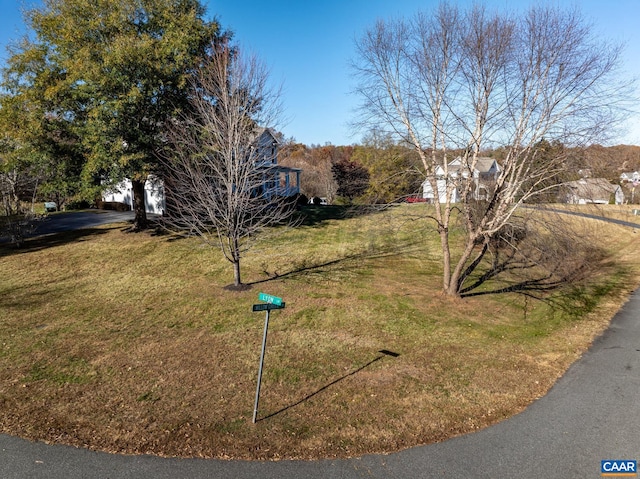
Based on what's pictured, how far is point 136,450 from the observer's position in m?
5.23

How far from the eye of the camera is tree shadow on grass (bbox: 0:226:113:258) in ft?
55.7

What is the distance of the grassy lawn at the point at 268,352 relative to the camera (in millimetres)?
5734

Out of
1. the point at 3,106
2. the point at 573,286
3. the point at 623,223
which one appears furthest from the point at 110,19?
the point at 623,223

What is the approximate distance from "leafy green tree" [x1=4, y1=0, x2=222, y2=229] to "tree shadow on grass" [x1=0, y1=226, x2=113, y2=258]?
373 cm

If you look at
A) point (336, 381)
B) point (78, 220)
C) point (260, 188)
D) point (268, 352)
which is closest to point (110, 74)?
point (260, 188)

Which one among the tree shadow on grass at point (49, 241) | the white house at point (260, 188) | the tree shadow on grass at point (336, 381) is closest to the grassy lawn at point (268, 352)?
the tree shadow on grass at point (336, 381)

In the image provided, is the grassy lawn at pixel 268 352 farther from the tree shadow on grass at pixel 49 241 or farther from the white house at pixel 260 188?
the white house at pixel 260 188

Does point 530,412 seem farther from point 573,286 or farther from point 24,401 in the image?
point 573,286

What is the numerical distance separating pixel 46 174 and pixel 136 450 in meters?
16.0

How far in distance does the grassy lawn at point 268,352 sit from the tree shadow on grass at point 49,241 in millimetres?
879

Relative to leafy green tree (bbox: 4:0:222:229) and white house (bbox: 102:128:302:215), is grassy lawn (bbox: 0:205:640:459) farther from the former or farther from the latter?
leafy green tree (bbox: 4:0:222:229)

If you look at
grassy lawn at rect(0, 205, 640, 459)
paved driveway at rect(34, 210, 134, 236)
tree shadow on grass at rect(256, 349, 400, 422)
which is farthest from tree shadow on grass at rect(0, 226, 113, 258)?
tree shadow on grass at rect(256, 349, 400, 422)

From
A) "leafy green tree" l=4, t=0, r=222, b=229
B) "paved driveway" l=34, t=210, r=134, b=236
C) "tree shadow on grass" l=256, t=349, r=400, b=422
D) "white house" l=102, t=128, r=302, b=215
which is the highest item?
"leafy green tree" l=4, t=0, r=222, b=229

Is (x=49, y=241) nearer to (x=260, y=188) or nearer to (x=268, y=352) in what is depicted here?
(x=260, y=188)
